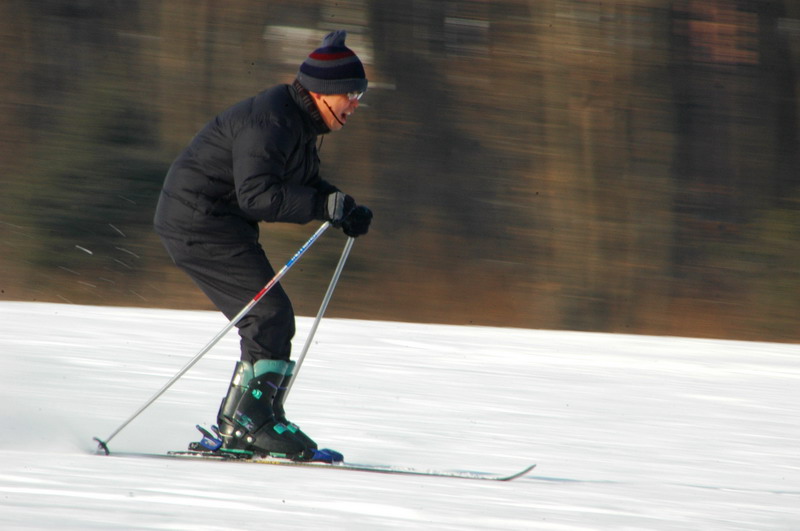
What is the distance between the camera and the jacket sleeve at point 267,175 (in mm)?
3521

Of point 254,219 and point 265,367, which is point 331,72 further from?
point 265,367

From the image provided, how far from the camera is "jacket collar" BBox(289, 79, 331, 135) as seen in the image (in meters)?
3.70

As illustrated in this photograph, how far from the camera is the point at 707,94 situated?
14.3 meters

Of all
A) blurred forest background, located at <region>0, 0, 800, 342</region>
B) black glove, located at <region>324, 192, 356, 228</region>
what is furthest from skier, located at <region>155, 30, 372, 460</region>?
blurred forest background, located at <region>0, 0, 800, 342</region>

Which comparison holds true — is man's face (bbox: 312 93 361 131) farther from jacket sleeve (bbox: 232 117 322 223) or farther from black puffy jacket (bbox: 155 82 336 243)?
jacket sleeve (bbox: 232 117 322 223)

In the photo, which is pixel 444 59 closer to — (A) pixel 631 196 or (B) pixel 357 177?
(B) pixel 357 177

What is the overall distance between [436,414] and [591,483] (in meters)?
1.37

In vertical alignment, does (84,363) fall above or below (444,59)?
below

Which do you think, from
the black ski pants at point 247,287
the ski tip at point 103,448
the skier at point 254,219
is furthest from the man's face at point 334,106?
the ski tip at point 103,448

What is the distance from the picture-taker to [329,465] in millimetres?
3648

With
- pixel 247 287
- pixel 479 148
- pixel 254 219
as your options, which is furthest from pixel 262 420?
pixel 479 148

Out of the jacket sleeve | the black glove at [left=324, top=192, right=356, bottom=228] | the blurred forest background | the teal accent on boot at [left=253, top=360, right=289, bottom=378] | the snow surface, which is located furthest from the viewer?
the blurred forest background

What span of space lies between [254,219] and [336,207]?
1.11 ft

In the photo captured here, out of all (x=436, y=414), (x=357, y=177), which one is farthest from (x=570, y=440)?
(x=357, y=177)
